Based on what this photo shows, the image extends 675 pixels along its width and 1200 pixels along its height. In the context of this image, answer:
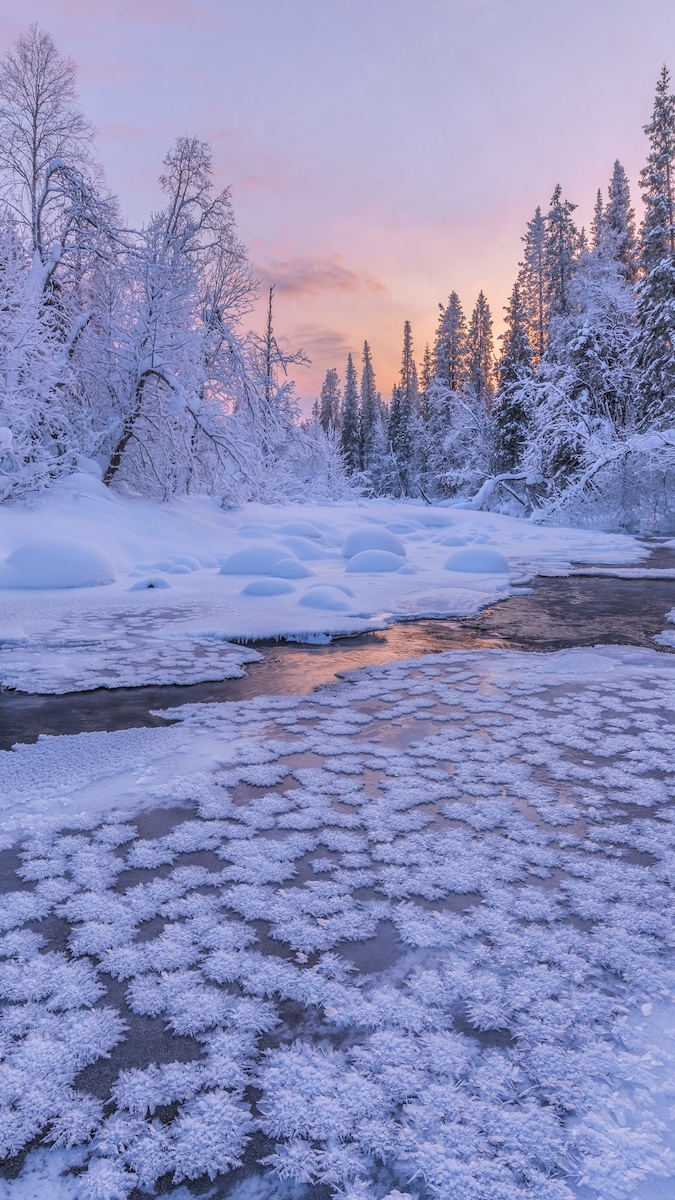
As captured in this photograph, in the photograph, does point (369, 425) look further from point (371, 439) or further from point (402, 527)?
point (402, 527)

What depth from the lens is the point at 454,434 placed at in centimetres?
3431

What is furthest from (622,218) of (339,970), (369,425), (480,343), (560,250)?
(339,970)

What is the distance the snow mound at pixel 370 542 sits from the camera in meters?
12.7

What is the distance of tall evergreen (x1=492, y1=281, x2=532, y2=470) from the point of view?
31203 mm

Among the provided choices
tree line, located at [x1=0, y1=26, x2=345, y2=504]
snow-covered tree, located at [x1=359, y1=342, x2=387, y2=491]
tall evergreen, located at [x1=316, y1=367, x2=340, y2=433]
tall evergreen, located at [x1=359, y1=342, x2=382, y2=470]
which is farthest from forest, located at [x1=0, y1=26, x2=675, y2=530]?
tall evergreen, located at [x1=316, y1=367, x2=340, y2=433]

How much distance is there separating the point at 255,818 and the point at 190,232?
16.5 metres

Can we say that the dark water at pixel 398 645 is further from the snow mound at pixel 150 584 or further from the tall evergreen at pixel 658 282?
the tall evergreen at pixel 658 282

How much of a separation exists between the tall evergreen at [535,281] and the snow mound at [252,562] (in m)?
35.6

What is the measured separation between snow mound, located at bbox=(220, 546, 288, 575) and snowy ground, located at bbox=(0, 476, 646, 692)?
0.09 ft

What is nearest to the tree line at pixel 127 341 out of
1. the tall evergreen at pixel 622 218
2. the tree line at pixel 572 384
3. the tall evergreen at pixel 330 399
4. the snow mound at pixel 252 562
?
the snow mound at pixel 252 562

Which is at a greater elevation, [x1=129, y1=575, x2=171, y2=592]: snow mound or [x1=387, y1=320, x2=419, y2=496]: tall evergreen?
[x1=387, y1=320, x2=419, y2=496]: tall evergreen

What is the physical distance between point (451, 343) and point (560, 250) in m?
10.8

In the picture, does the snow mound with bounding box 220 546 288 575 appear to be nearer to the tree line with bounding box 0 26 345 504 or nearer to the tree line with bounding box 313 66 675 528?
the tree line with bounding box 0 26 345 504

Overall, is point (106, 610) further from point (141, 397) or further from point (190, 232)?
point (190, 232)
